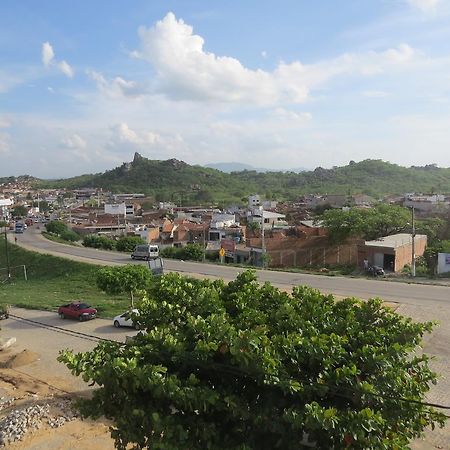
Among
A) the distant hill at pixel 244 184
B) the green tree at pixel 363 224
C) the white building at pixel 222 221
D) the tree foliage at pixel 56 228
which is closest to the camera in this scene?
the green tree at pixel 363 224

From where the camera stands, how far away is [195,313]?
835 cm

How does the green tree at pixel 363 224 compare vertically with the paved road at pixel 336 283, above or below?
above

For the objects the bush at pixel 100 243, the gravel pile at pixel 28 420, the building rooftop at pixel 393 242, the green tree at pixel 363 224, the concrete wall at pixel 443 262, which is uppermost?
the green tree at pixel 363 224

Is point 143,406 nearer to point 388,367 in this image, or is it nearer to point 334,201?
point 388,367

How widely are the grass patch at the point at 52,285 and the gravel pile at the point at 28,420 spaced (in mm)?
11798

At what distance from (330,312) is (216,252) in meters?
39.2

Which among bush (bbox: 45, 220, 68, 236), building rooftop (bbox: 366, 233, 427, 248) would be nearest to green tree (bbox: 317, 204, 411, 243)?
building rooftop (bbox: 366, 233, 427, 248)

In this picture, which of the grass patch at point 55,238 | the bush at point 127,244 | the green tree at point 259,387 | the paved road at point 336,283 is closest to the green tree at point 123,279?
the paved road at point 336,283

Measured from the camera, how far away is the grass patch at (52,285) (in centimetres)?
2883

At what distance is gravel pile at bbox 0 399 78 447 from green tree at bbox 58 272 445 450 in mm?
6506

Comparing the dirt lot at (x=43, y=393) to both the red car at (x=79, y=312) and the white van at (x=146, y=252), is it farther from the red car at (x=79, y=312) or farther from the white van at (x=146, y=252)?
the white van at (x=146, y=252)

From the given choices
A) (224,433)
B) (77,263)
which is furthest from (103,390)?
(77,263)

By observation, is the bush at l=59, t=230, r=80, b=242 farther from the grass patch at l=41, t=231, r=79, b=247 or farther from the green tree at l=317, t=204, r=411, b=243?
the green tree at l=317, t=204, r=411, b=243

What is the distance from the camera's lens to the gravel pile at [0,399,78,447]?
12.1 metres
